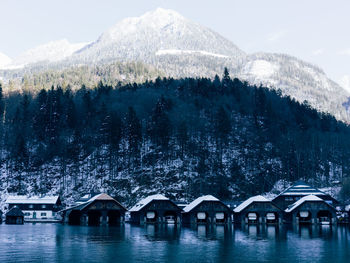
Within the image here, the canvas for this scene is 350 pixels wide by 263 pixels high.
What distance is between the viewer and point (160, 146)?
454 feet

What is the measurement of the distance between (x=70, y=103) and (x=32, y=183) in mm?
34293

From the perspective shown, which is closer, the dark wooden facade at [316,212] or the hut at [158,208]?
the dark wooden facade at [316,212]

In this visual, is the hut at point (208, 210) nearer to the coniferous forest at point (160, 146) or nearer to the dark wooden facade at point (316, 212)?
the dark wooden facade at point (316, 212)

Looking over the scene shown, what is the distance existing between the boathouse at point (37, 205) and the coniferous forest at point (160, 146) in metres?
6.55

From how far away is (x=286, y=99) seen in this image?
621 feet

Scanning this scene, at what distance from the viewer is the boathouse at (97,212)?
316 ft

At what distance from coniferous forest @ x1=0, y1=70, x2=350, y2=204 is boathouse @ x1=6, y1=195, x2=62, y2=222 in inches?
258

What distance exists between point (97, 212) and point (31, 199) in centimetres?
2418

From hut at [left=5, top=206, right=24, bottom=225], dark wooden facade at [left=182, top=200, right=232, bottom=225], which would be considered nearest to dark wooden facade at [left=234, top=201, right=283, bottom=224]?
dark wooden facade at [left=182, top=200, right=232, bottom=225]

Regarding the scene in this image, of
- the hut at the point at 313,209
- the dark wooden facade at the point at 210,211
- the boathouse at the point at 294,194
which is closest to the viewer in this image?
the hut at the point at 313,209

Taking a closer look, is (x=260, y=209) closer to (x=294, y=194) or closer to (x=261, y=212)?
(x=261, y=212)

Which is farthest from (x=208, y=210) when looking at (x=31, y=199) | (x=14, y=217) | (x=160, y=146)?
(x=31, y=199)

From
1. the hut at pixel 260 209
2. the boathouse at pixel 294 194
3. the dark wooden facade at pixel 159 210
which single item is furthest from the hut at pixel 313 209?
the dark wooden facade at pixel 159 210

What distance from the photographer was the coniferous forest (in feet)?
408
